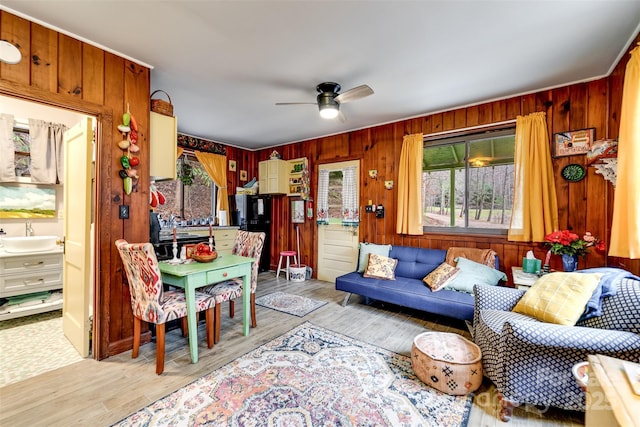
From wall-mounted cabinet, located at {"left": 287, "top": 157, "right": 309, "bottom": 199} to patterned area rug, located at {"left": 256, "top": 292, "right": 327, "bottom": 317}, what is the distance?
2.01 m

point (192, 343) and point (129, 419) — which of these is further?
point (192, 343)

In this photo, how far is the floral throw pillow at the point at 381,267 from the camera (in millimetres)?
3564

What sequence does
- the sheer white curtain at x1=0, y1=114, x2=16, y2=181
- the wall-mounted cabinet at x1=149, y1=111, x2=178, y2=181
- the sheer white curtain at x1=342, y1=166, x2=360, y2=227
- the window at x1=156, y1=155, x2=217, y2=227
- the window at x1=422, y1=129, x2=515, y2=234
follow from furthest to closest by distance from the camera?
the window at x1=156, y1=155, x2=217, y2=227 < the sheer white curtain at x1=342, y1=166, x2=360, y2=227 < the window at x1=422, y1=129, x2=515, y2=234 < the sheer white curtain at x1=0, y1=114, x2=16, y2=181 < the wall-mounted cabinet at x1=149, y1=111, x2=178, y2=181

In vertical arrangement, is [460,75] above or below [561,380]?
above

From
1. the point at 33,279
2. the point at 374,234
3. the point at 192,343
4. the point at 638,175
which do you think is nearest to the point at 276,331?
the point at 192,343

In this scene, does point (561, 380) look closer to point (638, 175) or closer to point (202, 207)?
point (638, 175)

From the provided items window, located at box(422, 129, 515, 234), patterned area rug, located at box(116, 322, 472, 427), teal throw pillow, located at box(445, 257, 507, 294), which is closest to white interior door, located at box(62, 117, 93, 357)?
patterned area rug, located at box(116, 322, 472, 427)

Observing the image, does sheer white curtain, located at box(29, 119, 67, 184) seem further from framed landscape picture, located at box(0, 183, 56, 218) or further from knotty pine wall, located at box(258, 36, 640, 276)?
knotty pine wall, located at box(258, 36, 640, 276)

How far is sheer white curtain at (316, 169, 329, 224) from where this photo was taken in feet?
16.6

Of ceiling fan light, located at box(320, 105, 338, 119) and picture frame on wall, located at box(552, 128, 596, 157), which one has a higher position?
ceiling fan light, located at box(320, 105, 338, 119)

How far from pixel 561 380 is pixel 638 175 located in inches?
60.6

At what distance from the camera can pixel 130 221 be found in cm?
249

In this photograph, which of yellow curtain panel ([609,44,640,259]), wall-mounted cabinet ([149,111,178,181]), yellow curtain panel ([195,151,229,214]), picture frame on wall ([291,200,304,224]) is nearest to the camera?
yellow curtain panel ([609,44,640,259])

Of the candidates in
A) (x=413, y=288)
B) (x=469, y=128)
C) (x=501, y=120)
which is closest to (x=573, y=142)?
(x=501, y=120)
